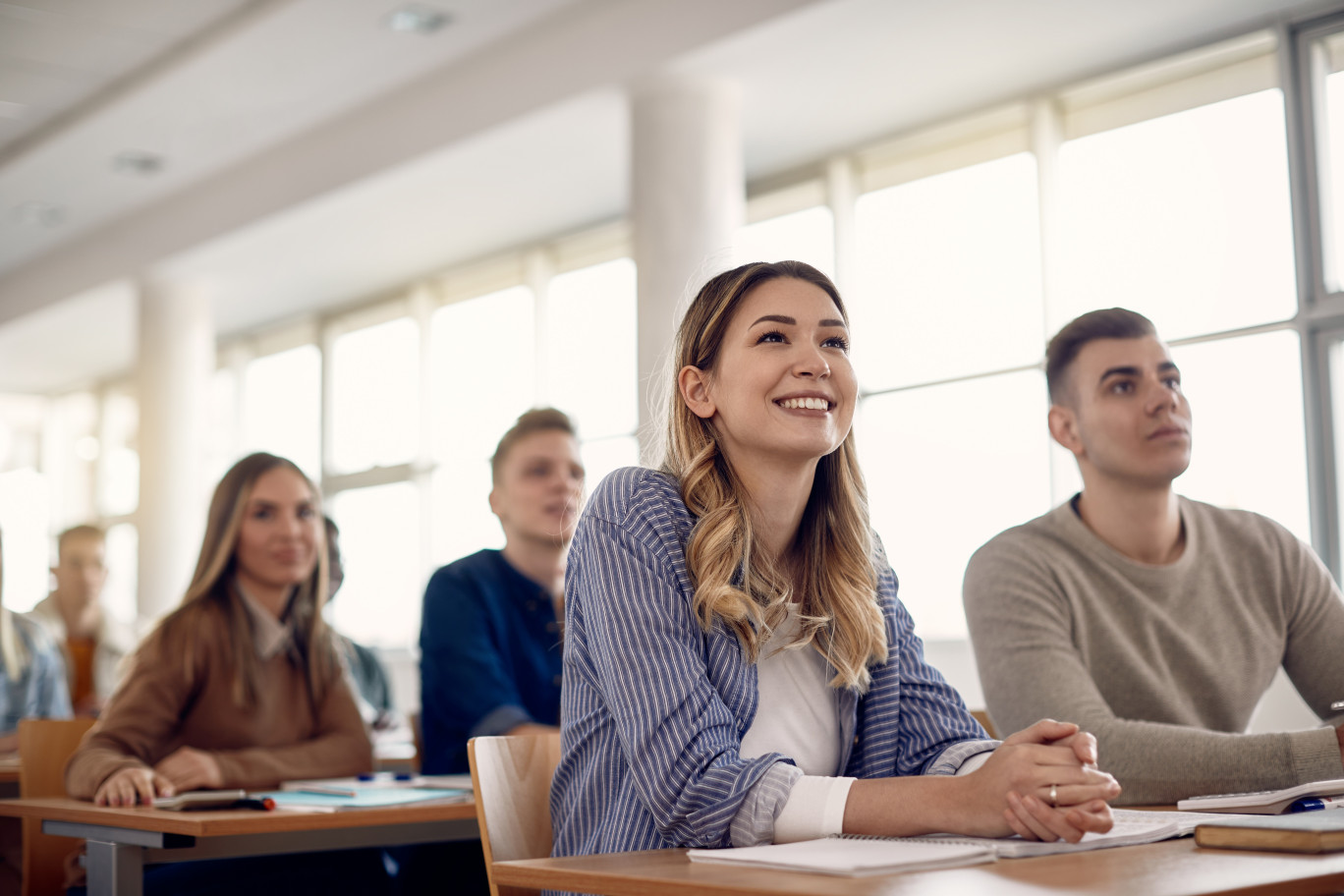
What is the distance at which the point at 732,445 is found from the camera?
1.77 meters

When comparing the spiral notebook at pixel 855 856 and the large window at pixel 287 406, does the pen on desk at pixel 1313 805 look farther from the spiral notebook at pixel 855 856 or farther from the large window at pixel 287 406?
the large window at pixel 287 406

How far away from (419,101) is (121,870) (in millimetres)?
5078

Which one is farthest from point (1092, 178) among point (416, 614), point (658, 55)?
point (416, 614)

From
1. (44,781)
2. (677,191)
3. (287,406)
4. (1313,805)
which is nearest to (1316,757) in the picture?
(1313,805)

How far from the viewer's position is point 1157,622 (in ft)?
7.52

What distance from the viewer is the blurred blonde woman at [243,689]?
249 cm

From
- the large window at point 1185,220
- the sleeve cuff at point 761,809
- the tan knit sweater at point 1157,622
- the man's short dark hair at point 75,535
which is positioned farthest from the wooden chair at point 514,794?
the man's short dark hair at point 75,535

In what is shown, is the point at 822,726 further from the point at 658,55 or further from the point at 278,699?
the point at 658,55

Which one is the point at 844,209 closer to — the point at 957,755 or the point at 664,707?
the point at 957,755

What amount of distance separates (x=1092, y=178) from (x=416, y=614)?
16.6ft

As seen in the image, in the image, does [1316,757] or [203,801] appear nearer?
[1316,757]

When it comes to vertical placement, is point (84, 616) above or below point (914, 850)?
above

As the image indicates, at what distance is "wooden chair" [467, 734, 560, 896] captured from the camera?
1601mm

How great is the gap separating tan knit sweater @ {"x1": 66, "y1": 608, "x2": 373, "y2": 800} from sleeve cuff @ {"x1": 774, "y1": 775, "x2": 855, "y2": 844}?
1.59 metres
